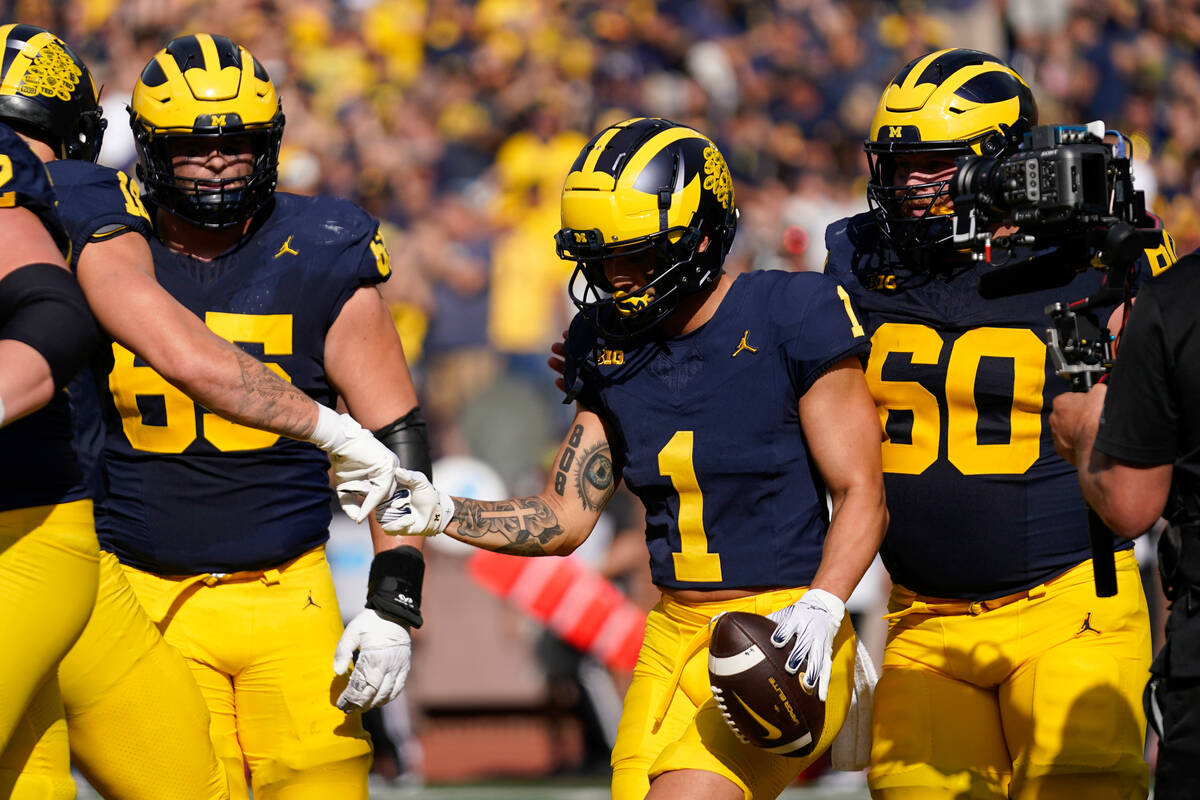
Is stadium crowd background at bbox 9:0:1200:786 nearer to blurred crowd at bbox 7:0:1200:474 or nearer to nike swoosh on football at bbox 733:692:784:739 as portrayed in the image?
blurred crowd at bbox 7:0:1200:474

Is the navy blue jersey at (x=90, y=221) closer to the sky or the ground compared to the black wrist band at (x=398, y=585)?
closer to the sky

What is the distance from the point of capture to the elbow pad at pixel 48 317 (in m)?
2.72

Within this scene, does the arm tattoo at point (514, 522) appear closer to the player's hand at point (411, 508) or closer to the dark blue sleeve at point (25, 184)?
the player's hand at point (411, 508)

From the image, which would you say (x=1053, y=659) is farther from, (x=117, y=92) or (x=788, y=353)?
(x=117, y=92)

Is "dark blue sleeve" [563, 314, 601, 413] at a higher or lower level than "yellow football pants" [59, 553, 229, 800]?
higher

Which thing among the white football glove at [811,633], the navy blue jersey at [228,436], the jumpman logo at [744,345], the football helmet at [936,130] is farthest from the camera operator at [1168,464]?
the navy blue jersey at [228,436]

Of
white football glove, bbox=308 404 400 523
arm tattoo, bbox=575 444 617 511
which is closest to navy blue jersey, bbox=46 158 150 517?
white football glove, bbox=308 404 400 523

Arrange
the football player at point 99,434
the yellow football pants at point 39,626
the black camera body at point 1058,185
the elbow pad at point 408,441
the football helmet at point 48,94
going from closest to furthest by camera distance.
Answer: the yellow football pants at point 39,626, the black camera body at point 1058,185, the football player at point 99,434, the football helmet at point 48,94, the elbow pad at point 408,441

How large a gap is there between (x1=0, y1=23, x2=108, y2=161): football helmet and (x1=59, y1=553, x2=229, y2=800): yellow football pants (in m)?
1.03

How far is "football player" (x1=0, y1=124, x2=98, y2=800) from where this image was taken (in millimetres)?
2730

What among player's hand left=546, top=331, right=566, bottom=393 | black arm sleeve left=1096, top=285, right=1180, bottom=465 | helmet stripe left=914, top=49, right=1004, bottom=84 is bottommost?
player's hand left=546, top=331, right=566, bottom=393

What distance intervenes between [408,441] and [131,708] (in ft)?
3.04

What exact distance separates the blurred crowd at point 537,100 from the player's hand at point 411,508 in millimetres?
3889

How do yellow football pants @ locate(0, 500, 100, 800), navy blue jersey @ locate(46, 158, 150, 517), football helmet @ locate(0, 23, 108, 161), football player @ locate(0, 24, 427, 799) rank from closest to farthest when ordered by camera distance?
yellow football pants @ locate(0, 500, 100, 800) → football player @ locate(0, 24, 427, 799) → navy blue jersey @ locate(46, 158, 150, 517) → football helmet @ locate(0, 23, 108, 161)
